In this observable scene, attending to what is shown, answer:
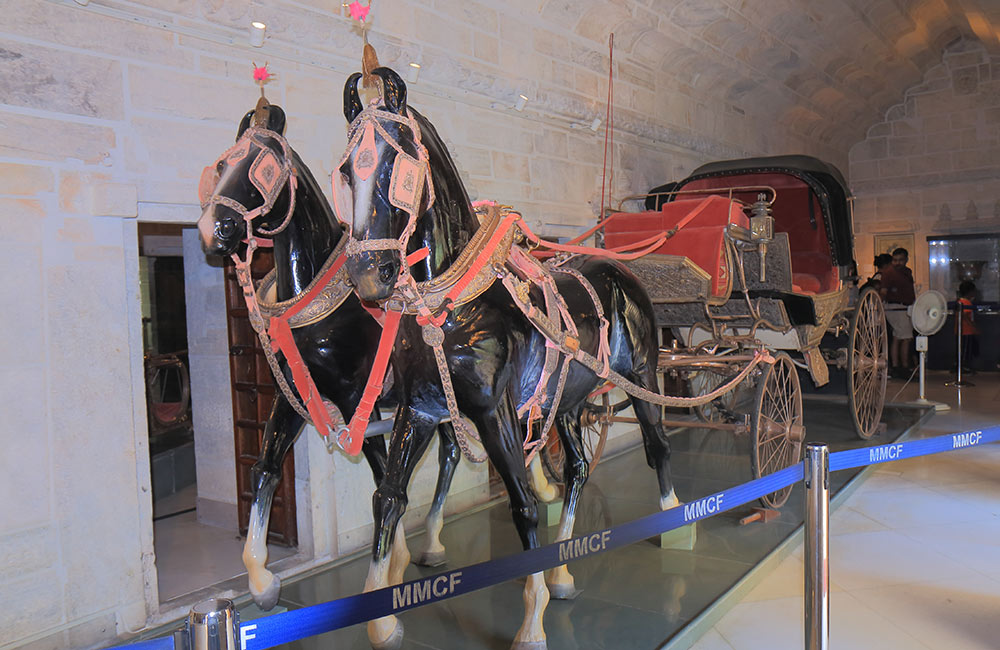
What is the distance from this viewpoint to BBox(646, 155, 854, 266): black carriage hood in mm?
5973

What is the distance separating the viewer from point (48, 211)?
11.3ft

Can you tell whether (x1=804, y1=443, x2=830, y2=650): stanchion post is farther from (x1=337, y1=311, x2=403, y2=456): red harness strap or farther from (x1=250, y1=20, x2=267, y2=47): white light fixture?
(x1=250, y1=20, x2=267, y2=47): white light fixture

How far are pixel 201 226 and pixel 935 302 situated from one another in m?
8.57

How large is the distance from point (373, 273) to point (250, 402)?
121 inches

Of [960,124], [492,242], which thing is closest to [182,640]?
[492,242]

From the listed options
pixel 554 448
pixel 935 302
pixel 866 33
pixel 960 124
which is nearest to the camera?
pixel 554 448

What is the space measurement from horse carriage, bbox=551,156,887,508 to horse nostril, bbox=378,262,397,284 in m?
2.74

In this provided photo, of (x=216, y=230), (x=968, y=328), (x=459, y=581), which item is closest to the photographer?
(x=459, y=581)

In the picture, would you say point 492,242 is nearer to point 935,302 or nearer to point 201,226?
point 201,226

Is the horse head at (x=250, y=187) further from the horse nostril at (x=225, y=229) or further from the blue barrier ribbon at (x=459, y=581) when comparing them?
the blue barrier ribbon at (x=459, y=581)

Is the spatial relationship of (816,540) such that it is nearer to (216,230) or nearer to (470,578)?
(470,578)

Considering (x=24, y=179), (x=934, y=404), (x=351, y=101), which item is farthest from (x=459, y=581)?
(x=934, y=404)

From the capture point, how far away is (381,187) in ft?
8.32


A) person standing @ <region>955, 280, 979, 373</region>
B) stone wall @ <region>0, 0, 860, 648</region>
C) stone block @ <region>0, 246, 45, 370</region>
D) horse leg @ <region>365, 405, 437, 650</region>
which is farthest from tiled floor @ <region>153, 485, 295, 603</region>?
Result: person standing @ <region>955, 280, 979, 373</region>
